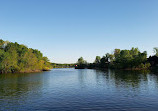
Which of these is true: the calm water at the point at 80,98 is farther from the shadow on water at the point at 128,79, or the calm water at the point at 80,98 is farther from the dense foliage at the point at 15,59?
the dense foliage at the point at 15,59

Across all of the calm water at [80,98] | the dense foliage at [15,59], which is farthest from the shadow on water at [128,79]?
the dense foliage at [15,59]

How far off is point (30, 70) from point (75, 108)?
127 m

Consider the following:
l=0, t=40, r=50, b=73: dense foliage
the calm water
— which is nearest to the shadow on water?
the calm water

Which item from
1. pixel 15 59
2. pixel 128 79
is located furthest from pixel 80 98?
pixel 15 59

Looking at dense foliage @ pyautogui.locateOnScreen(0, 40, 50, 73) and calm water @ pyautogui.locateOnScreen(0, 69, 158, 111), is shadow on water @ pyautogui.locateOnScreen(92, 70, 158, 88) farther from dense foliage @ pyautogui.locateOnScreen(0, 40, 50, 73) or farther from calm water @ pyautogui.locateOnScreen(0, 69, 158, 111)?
dense foliage @ pyautogui.locateOnScreen(0, 40, 50, 73)

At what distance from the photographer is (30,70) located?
137 metres

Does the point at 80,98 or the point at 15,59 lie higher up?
the point at 15,59

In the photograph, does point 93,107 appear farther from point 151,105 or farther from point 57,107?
point 151,105

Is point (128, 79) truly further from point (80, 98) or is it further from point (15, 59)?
point (15, 59)

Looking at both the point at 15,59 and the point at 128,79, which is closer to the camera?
the point at 128,79

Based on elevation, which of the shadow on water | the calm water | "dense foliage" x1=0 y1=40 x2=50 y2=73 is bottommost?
the shadow on water

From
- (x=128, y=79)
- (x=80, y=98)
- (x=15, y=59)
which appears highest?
(x=15, y=59)

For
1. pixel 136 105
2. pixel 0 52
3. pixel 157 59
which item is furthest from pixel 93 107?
pixel 157 59

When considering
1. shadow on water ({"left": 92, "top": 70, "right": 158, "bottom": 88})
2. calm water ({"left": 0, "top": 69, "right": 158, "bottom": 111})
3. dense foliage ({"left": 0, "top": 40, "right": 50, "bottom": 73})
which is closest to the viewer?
calm water ({"left": 0, "top": 69, "right": 158, "bottom": 111})
